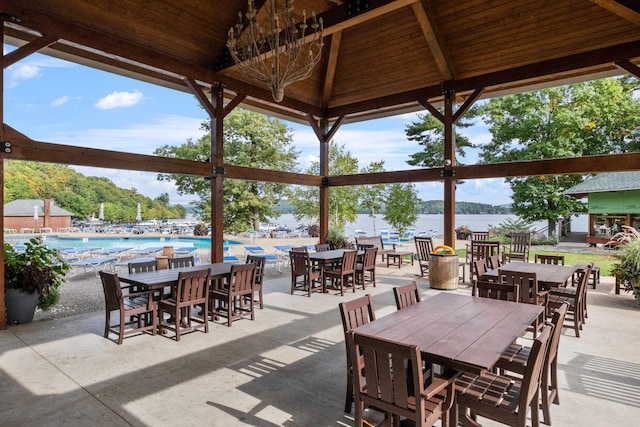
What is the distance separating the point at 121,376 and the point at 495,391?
3.56 metres

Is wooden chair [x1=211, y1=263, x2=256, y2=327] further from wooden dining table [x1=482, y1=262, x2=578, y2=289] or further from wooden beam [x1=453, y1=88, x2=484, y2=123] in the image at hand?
wooden beam [x1=453, y1=88, x2=484, y2=123]

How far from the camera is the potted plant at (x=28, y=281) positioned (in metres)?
5.49

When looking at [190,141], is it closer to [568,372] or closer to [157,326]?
[157,326]

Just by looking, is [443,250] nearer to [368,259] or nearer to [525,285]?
[368,259]

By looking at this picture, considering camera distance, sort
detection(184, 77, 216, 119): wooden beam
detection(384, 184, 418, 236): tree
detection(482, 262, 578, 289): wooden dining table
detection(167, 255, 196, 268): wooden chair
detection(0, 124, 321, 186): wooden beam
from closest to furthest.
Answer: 1. detection(482, 262, 578, 289): wooden dining table
2. detection(0, 124, 321, 186): wooden beam
3. detection(167, 255, 196, 268): wooden chair
4. detection(184, 77, 216, 119): wooden beam
5. detection(384, 184, 418, 236): tree

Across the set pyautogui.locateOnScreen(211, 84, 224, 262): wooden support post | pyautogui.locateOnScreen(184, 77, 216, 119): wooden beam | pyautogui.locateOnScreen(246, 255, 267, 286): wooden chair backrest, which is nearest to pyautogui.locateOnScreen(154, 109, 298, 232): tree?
pyautogui.locateOnScreen(211, 84, 224, 262): wooden support post

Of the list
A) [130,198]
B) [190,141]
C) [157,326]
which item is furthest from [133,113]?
[157,326]

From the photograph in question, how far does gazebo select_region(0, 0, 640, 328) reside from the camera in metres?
6.05

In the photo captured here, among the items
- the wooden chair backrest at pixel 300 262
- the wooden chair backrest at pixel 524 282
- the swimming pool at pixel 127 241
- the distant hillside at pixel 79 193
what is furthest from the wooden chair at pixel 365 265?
the distant hillside at pixel 79 193

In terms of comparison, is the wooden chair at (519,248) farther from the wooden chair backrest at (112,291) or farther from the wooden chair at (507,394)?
the wooden chair backrest at (112,291)

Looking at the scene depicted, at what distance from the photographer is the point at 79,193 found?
30766mm

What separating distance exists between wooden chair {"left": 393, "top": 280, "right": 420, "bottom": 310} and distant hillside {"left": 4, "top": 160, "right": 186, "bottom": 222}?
1180 inches

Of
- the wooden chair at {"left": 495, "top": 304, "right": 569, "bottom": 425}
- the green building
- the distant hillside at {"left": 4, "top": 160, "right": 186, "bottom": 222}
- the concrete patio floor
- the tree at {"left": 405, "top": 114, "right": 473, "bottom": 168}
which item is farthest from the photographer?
the distant hillside at {"left": 4, "top": 160, "right": 186, "bottom": 222}

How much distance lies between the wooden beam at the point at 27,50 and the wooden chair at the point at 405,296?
6.62 m
